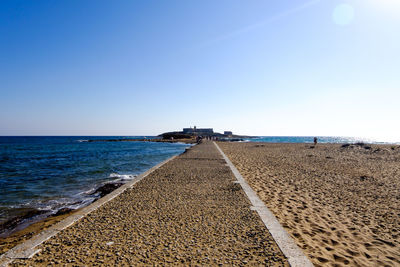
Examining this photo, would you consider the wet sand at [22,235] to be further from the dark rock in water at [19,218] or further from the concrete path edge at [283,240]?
the concrete path edge at [283,240]

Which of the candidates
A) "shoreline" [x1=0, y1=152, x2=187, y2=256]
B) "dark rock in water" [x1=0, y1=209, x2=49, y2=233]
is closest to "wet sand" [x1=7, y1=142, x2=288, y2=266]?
"shoreline" [x1=0, y1=152, x2=187, y2=256]

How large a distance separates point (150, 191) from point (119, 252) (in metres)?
3.46

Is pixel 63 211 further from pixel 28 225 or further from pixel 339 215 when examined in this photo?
pixel 339 215

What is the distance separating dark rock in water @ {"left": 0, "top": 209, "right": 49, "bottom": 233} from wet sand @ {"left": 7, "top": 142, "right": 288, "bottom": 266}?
3250mm

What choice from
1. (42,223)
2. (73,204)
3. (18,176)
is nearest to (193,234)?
(42,223)

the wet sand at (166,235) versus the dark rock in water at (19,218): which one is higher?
the wet sand at (166,235)

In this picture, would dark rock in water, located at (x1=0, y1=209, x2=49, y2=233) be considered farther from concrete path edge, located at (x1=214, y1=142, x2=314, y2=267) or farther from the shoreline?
concrete path edge, located at (x1=214, y1=142, x2=314, y2=267)

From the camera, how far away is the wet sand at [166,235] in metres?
3.05

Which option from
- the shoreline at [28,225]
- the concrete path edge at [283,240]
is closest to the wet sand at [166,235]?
the concrete path edge at [283,240]

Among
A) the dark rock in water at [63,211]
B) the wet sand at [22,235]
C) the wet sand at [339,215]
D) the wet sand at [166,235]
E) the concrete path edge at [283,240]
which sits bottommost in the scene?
the dark rock in water at [63,211]

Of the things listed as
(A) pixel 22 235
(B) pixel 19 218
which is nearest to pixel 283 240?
(A) pixel 22 235

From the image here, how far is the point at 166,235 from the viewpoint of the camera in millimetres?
3750

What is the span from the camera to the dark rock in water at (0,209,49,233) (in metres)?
6.06

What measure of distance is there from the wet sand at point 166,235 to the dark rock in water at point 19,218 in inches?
128
